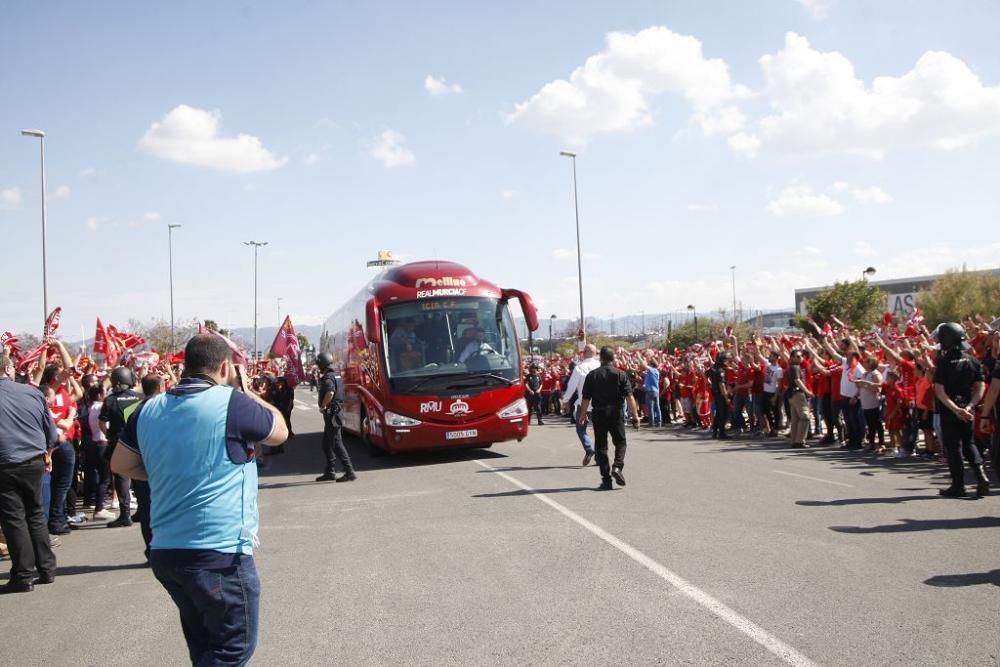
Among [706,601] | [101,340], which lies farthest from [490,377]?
[706,601]

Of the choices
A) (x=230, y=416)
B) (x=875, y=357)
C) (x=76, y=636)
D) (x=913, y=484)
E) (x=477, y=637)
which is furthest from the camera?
(x=875, y=357)

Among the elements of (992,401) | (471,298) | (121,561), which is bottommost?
(121,561)

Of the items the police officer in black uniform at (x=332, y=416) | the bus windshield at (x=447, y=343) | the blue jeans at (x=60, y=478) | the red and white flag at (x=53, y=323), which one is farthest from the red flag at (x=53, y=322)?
the bus windshield at (x=447, y=343)

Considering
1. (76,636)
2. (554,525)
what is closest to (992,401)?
(554,525)

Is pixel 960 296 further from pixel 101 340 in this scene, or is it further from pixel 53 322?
pixel 53 322

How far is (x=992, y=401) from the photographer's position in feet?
27.8

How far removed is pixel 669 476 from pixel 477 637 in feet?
23.7

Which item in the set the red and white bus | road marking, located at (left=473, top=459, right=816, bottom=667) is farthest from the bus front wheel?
road marking, located at (left=473, top=459, right=816, bottom=667)

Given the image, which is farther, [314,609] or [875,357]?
[875,357]

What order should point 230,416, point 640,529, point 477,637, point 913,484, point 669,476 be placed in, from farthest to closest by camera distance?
1. point 669,476
2. point 913,484
3. point 640,529
4. point 477,637
5. point 230,416

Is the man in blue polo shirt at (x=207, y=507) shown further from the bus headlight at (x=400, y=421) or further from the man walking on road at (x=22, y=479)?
the bus headlight at (x=400, y=421)

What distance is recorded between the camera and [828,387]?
1684 cm

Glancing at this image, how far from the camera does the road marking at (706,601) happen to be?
473 cm

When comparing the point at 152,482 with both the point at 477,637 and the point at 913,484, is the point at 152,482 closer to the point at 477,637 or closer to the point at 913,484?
the point at 477,637
